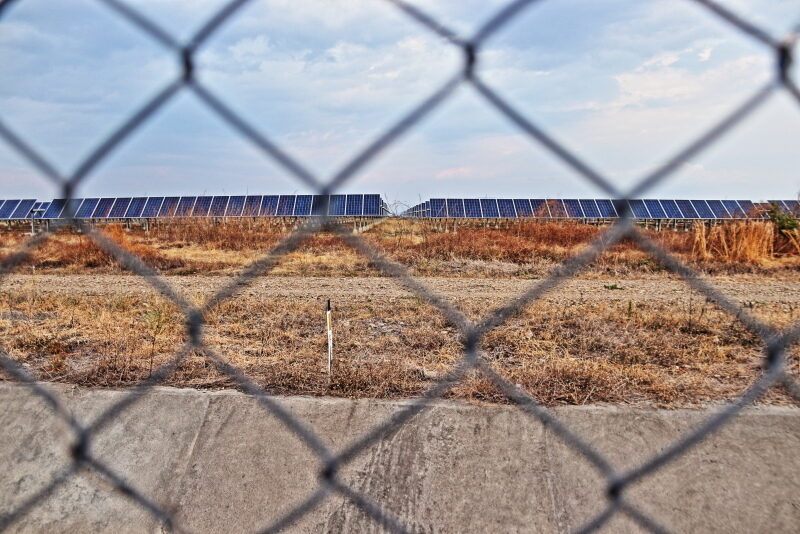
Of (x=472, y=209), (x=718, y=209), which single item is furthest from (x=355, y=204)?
(x=718, y=209)

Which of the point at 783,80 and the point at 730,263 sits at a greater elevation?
the point at 783,80

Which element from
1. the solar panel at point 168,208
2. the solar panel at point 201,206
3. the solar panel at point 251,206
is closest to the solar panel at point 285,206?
the solar panel at point 251,206

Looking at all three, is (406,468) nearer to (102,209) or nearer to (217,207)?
(217,207)

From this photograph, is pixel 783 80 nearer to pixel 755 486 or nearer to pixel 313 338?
pixel 755 486

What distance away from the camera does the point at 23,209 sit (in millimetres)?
20750

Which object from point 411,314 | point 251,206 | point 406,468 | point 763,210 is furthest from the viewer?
point 251,206

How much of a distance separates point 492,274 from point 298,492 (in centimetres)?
624

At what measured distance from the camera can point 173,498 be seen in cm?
155

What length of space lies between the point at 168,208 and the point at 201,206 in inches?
56.4

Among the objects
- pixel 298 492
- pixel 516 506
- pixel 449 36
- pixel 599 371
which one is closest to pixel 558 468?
pixel 516 506

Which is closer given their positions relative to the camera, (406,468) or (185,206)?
(406,468)

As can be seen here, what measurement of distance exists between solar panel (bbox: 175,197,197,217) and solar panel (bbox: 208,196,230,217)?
2.67 ft

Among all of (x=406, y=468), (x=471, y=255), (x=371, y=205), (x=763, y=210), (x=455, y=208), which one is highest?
(x=455, y=208)

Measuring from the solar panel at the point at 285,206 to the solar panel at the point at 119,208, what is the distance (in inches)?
212
